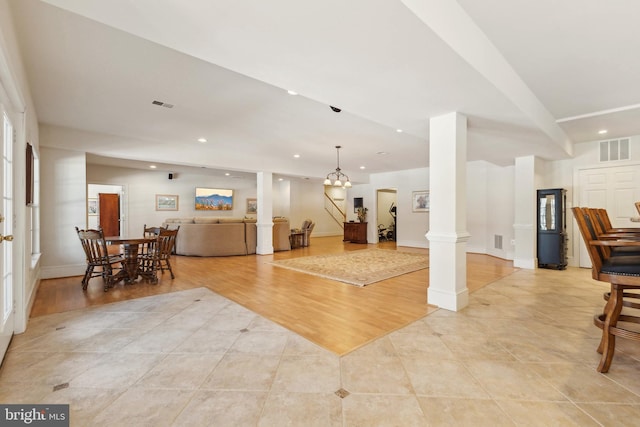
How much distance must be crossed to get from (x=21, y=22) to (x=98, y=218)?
9444 millimetres

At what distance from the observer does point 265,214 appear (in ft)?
25.0

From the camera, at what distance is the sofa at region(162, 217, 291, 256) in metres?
6.94

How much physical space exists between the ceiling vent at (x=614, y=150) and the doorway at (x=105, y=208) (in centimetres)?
1285

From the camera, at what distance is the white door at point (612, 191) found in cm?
509

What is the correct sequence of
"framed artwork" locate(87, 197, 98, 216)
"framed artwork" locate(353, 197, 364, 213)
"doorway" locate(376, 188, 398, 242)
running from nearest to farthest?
"framed artwork" locate(87, 197, 98, 216) → "framed artwork" locate(353, 197, 364, 213) → "doorway" locate(376, 188, 398, 242)

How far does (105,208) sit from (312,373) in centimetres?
1115

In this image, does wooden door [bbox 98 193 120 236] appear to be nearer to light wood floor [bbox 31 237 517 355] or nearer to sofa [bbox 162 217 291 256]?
sofa [bbox 162 217 291 256]

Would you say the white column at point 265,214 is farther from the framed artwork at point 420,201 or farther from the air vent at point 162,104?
the framed artwork at point 420,201

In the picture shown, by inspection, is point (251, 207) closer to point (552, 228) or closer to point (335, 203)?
point (335, 203)

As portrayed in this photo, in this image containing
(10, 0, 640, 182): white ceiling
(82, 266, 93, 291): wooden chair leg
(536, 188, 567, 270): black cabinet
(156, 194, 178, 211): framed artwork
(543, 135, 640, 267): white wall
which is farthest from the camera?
(156, 194, 178, 211): framed artwork

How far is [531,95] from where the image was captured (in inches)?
133

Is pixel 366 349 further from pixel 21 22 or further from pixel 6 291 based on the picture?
pixel 21 22
